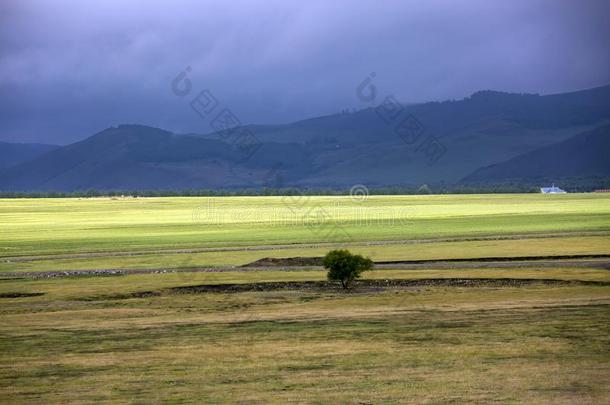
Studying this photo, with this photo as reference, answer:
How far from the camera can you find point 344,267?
4906cm

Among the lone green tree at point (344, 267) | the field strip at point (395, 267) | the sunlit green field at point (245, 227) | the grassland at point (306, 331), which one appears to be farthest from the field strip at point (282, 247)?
the lone green tree at point (344, 267)

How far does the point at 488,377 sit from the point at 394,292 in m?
19.9

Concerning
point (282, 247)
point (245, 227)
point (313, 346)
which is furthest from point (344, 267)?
point (245, 227)

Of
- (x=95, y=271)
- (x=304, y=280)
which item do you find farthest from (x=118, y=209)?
(x=304, y=280)

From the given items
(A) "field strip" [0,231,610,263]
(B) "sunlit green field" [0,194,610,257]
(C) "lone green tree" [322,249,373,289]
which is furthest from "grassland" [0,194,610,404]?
(B) "sunlit green field" [0,194,610,257]

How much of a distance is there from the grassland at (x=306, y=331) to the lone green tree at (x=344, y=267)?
111 cm

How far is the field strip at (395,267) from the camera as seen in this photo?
5641cm

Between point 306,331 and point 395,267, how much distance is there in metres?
23.5

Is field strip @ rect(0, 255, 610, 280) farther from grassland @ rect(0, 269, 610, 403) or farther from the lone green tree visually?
grassland @ rect(0, 269, 610, 403)

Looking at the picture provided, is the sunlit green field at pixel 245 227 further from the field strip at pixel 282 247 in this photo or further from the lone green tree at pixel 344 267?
the lone green tree at pixel 344 267

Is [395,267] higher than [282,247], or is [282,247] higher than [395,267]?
[282,247]

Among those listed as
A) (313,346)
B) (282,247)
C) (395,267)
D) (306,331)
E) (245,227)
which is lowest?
(313,346)

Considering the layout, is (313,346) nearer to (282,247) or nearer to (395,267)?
(395,267)

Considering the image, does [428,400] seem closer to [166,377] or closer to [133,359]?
[166,377]
